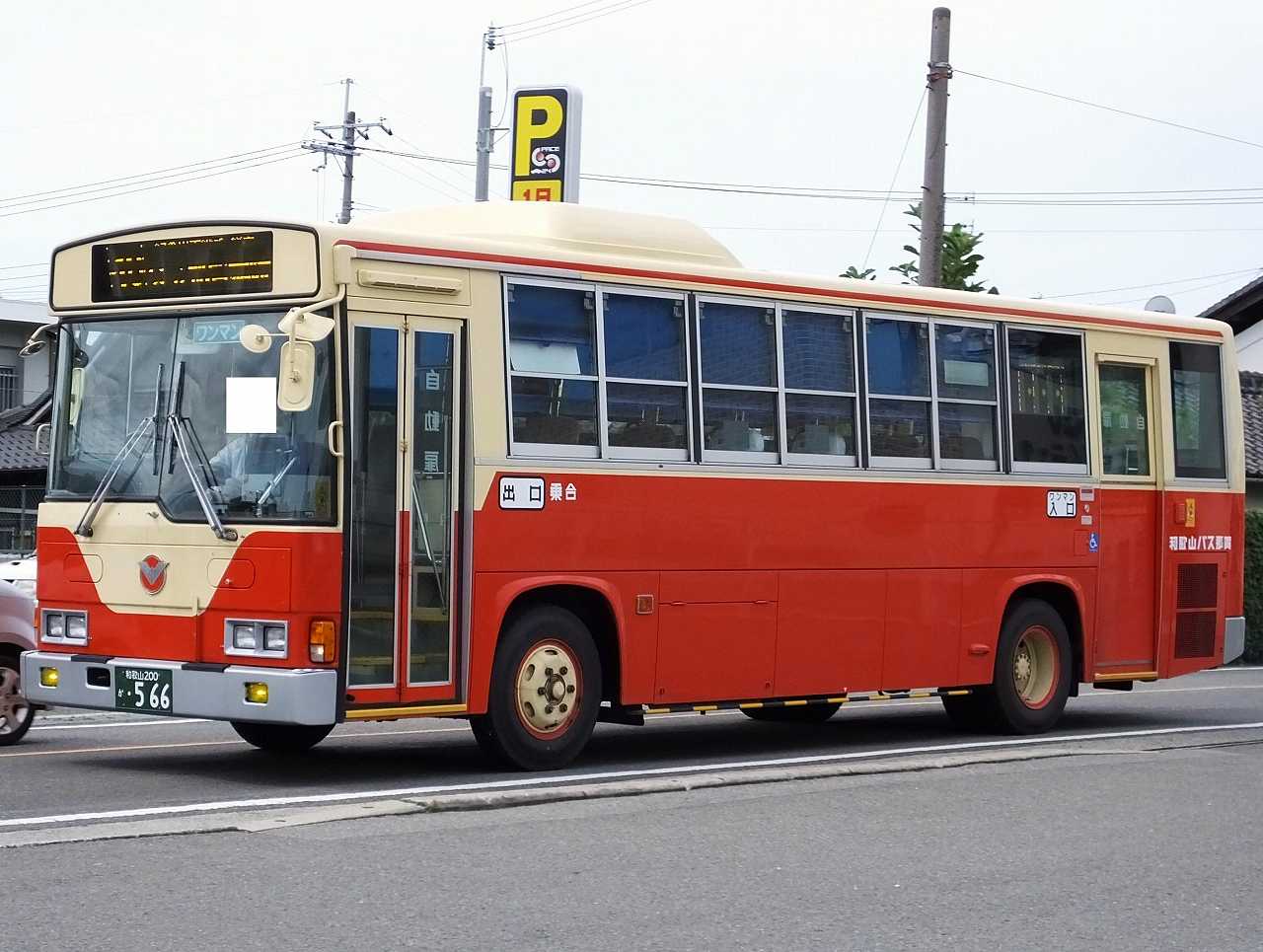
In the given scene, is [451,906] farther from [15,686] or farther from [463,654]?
[15,686]

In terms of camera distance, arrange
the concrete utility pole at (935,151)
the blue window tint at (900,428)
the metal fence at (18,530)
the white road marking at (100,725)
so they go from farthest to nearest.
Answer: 1. the metal fence at (18,530)
2. the concrete utility pole at (935,151)
3. the white road marking at (100,725)
4. the blue window tint at (900,428)

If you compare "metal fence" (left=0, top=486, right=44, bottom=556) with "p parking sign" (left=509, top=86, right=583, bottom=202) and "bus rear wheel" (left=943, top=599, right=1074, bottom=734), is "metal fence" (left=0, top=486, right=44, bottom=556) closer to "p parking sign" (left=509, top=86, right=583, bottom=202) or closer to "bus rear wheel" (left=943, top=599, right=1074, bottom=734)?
"p parking sign" (left=509, top=86, right=583, bottom=202)

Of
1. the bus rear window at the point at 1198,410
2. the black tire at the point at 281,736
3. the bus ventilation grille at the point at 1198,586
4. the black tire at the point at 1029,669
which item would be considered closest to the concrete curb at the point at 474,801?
the black tire at the point at 1029,669

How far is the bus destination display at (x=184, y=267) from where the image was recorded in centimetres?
1127

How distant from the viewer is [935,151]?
23797 mm

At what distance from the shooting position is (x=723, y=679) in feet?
43.1

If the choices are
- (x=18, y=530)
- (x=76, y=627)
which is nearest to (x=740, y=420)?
(x=76, y=627)

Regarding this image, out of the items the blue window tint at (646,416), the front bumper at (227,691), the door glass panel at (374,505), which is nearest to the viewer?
the front bumper at (227,691)

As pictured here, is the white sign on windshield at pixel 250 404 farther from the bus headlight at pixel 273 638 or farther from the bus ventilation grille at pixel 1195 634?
the bus ventilation grille at pixel 1195 634

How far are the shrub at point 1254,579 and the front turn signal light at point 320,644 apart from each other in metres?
21.4

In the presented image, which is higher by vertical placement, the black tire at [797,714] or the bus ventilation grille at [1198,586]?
the bus ventilation grille at [1198,586]

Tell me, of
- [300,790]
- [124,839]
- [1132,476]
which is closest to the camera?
[124,839]

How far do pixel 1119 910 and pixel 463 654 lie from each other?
15.3 feet

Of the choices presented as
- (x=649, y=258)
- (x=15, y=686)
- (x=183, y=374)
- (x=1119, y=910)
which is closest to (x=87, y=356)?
(x=183, y=374)
